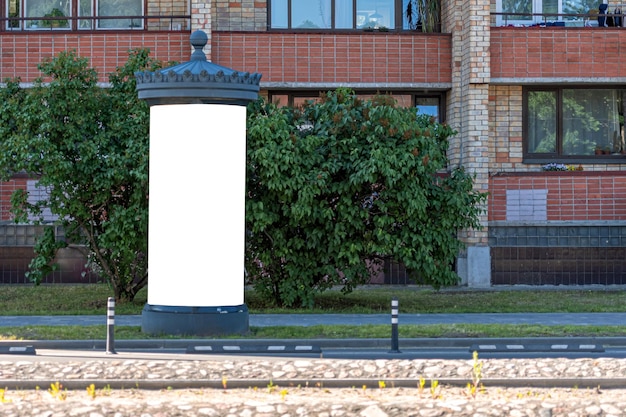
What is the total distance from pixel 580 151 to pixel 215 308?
15411mm

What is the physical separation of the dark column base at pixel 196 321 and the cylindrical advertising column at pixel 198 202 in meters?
0.01

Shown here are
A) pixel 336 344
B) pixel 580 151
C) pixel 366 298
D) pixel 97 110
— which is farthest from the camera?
pixel 580 151

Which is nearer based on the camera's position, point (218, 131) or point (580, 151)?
point (218, 131)

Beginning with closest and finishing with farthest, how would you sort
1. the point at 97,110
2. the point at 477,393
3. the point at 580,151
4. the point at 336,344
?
the point at 477,393, the point at 336,344, the point at 97,110, the point at 580,151

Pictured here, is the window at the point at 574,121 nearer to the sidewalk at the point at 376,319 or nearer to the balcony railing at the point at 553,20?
the balcony railing at the point at 553,20

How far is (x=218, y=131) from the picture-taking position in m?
17.2

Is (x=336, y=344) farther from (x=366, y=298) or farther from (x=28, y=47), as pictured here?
(x=28, y=47)

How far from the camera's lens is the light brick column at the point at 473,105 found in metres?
28.1

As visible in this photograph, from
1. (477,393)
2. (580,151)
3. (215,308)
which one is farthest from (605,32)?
(477,393)

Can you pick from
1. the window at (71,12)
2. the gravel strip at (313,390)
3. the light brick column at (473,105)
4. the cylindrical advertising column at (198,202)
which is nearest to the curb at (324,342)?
the cylindrical advertising column at (198,202)

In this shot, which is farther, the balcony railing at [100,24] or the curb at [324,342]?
the balcony railing at [100,24]

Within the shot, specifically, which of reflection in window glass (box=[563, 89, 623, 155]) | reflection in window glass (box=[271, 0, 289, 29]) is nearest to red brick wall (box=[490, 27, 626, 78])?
reflection in window glass (box=[563, 89, 623, 155])

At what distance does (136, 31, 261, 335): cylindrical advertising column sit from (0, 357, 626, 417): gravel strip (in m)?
4.92

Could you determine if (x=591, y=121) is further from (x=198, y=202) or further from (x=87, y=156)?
(x=198, y=202)
